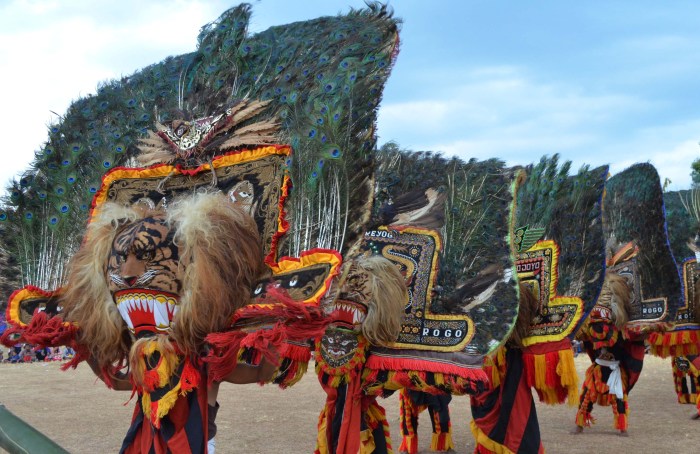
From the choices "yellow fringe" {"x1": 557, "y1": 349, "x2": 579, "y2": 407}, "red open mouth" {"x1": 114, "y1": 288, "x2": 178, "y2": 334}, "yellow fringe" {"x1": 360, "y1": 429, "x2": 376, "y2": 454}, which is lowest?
"yellow fringe" {"x1": 360, "y1": 429, "x2": 376, "y2": 454}

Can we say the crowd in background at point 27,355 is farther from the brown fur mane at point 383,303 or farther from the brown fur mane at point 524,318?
the brown fur mane at point 383,303

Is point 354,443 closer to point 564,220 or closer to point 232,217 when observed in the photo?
point 232,217

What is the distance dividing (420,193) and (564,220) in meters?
1.77

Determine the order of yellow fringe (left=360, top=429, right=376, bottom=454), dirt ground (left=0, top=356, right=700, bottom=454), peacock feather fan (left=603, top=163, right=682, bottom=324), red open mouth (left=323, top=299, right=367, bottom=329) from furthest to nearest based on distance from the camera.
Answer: peacock feather fan (left=603, top=163, right=682, bottom=324) < dirt ground (left=0, top=356, right=700, bottom=454) < yellow fringe (left=360, top=429, right=376, bottom=454) < red open mouth (left=323, top=299, right=367, bottom=329)

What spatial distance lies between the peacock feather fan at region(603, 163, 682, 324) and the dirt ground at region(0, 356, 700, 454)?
1.53m

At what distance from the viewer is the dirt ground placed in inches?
311

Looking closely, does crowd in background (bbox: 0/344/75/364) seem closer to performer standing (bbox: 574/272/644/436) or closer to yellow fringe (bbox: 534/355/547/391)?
performer standing (bbox: 574/272/644/436)

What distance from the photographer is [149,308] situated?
370 cm

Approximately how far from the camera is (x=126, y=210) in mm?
4035

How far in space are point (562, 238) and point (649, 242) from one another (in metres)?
2.26

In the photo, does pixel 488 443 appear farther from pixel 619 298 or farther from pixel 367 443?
pixel 619 298

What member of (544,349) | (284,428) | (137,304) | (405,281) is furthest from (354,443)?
(284,428)

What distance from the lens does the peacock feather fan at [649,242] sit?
8.67m

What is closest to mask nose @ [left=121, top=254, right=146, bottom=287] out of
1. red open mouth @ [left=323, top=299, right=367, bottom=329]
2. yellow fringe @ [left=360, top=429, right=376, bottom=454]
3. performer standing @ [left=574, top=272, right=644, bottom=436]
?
red open mouth @ [left=323, top=299, right=367, bottom=329]
